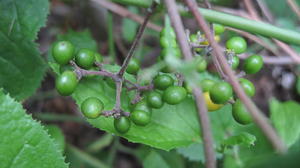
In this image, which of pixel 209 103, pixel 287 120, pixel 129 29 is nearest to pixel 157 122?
pixel 209 103

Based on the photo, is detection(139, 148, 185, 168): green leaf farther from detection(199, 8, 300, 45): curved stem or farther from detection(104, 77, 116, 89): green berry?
detection(199, 8, 300, 45): curved stem

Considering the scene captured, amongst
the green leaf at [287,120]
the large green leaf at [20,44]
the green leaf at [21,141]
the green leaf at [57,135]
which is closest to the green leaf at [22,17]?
the large green leaf at [20,44]

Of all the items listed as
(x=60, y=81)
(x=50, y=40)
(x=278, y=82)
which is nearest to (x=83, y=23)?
(x=50, y=40)

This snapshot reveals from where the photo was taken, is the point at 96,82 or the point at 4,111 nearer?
the point at 4,111

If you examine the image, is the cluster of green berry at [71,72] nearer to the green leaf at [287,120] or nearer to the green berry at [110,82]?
the green berry at [110,82]

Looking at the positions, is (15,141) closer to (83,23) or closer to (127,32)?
(127,32)

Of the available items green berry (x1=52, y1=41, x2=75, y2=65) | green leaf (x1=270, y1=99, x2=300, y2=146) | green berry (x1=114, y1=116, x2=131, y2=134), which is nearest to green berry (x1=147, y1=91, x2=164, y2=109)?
green berry (x1=114, y1=116, x2=131, y2=134)
